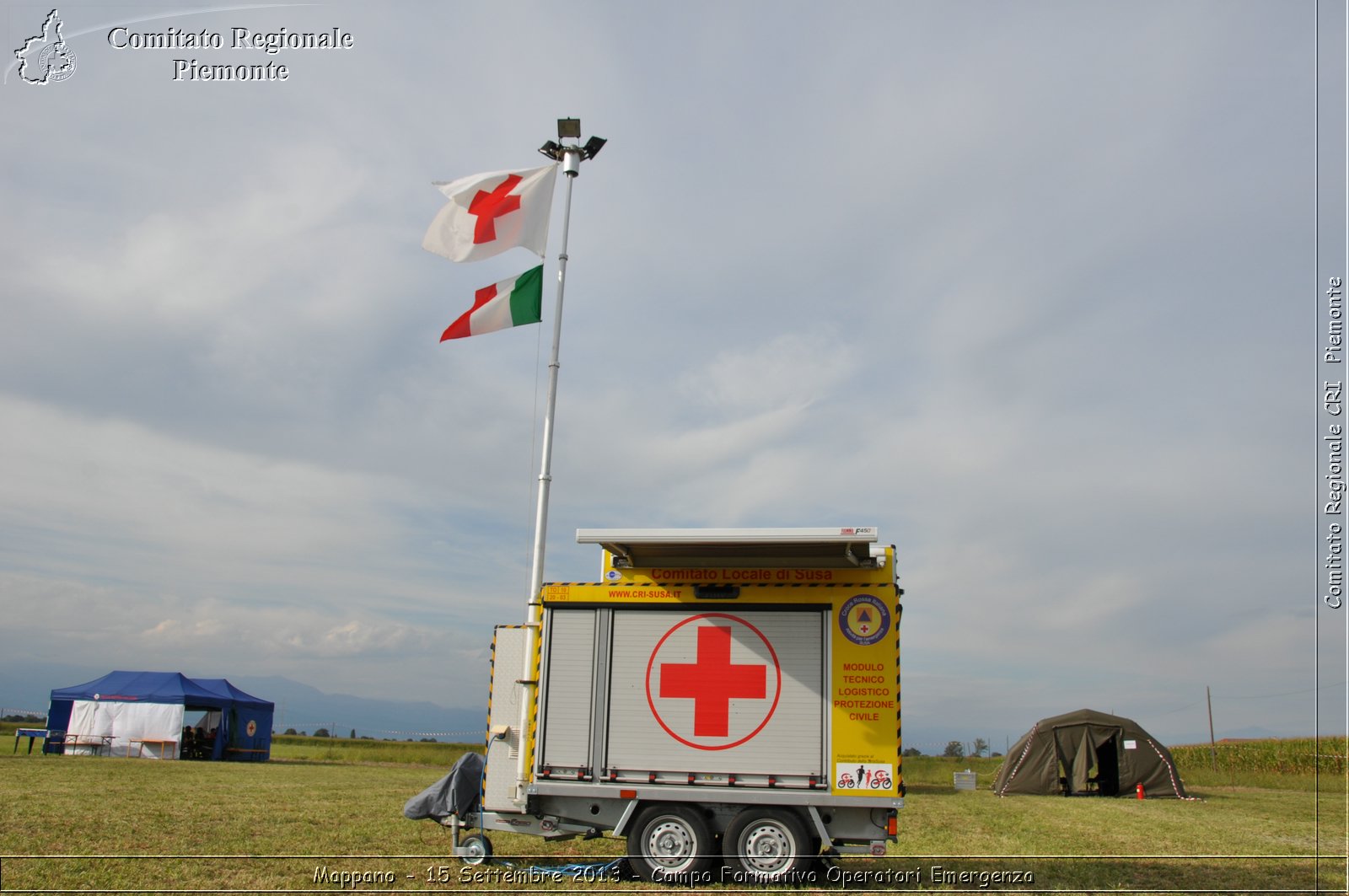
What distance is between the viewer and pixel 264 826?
41.6ft

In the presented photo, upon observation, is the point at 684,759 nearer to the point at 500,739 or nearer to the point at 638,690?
the point at 638,690

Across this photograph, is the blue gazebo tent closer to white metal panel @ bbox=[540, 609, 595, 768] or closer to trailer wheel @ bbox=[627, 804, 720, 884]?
white metal panel @ bbox=[540, 609, 595, 768]

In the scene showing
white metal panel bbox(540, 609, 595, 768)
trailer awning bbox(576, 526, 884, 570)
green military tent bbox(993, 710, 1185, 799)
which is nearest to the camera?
trailer awning bbox(576, 526, 884, 570)

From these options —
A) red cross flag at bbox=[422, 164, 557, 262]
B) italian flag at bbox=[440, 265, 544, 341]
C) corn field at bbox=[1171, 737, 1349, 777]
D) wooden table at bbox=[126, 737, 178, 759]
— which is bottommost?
wooden table at bbox=[126, 737, 178, 759]

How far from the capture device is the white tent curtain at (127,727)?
31688 mm

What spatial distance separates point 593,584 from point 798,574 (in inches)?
89.7

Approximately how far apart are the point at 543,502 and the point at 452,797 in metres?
3.38

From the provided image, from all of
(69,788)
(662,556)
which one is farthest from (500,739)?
(69,788)

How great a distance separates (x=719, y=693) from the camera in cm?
978

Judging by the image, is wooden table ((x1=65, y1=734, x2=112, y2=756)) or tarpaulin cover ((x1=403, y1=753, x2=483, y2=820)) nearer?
tarpaulin cover ((x1=403, y1=753, x2=483, y2=820))

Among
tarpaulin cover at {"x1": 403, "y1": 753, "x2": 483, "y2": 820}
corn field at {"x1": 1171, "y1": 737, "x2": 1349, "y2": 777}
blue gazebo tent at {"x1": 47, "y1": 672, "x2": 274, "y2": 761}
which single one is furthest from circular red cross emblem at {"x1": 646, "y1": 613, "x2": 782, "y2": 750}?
corn field at {"x1": 1171, "y1": 737, "x2": 1349, "y2": 777}

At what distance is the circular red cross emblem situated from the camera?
968cm

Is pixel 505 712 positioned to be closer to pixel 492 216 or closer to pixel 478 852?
pixel 478 852

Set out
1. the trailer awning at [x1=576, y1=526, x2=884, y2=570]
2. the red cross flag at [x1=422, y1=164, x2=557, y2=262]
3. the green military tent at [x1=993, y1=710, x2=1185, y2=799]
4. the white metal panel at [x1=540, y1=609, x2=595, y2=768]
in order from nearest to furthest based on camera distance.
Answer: the trailer awning at [x1=576, y1=526, x2=884, y2=570] < the white metal panel at [x1=540, y1=609, x2=595, y2=768] < the red cross flag at [x1=422, y1=164, x2=557, y2=262] < the green military tent at [x1=993, y1=710, x2=1185, y2=799]
